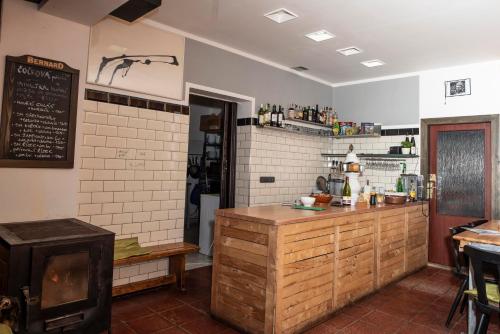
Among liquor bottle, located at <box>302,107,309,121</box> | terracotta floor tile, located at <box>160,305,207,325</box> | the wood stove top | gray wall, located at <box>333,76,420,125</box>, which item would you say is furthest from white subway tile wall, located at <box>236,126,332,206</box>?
the wood stove top

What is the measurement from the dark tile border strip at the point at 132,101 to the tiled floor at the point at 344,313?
1.96 m

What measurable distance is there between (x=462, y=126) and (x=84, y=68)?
4790mm

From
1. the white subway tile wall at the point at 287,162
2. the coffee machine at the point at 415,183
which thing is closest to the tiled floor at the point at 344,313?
the coffee machine at the point at 415,183

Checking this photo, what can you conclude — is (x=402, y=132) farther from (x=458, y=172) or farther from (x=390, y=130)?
(x=458, y=172)

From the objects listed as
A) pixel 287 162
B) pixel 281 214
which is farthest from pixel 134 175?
pixel 287 162

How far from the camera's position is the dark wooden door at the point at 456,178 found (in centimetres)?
479

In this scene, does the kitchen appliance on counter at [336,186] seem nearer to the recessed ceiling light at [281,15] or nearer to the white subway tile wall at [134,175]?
the white subway tile wall at [134,175]

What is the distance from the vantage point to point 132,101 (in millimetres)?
3619

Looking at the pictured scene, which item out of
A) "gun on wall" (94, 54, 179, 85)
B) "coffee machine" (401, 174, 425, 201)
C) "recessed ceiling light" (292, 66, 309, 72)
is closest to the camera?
"gun on wall" (94, 54, 179, 85)

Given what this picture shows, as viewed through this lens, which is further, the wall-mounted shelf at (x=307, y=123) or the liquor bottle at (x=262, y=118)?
the wall-mounted shelf at (x=307, y=123)

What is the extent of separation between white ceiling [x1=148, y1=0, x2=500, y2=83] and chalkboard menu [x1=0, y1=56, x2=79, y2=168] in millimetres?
1186

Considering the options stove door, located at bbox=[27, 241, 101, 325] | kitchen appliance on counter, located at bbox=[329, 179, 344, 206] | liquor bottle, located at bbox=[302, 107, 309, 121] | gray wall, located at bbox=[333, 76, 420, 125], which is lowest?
stove door, located at bbox=[27, 241, 101, 325]

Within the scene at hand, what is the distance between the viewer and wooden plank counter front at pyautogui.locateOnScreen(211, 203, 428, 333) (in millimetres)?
2652

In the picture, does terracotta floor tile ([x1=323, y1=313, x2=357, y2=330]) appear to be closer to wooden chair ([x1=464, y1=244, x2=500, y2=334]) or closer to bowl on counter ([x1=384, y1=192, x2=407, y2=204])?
wooden chair ([x1=464, y1=244, x2=500, y2=334])
